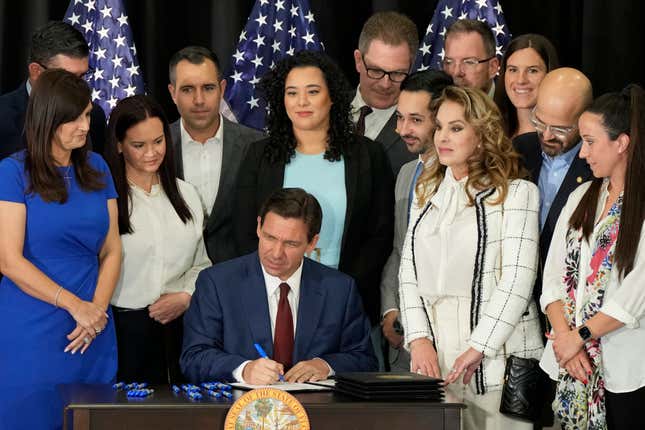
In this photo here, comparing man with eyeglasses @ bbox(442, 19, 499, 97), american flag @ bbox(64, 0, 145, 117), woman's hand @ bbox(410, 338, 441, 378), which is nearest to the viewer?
woman's hand @ bbox(410, 338, 441, 378)

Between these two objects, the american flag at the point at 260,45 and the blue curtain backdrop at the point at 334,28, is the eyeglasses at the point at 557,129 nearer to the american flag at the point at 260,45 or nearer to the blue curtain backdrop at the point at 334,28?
the blue curtain backdrop at the point at 334,28

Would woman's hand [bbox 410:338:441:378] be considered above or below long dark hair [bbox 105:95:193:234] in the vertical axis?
below

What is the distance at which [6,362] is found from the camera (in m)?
4.04

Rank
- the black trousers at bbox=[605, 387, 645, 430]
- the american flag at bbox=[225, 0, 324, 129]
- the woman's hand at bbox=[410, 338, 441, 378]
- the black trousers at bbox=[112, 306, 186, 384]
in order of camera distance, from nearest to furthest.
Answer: the black trousers at bbox=[605, 387, 645, 430] → the woman's hand at bbox=[410, 338, 441, 378] → the black trousers at bbox=[112, 306, 186, 384] → the american flag at bbox=[225, 0, 324, 129]

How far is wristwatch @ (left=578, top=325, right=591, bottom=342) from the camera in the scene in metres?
3.78

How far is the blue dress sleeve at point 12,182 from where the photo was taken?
3998 millimetres

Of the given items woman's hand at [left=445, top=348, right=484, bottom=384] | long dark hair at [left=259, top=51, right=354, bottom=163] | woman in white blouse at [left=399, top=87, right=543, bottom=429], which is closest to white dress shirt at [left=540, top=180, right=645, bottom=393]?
woman in white blouse at [left=399, top=87, right=543, bottom=429]

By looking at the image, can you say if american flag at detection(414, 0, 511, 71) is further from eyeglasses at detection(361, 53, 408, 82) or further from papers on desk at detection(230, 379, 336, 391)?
papers on desk at detection(230, 379, 336, 391)

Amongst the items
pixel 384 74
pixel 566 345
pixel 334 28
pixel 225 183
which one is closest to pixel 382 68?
pixel 384 74

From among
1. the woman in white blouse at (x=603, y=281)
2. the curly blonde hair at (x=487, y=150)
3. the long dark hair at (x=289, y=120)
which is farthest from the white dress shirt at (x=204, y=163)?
the woman in white blouse at (x=603, y=281)

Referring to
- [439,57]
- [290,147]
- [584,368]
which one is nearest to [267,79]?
[290,147]

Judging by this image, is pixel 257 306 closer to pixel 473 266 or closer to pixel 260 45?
pixel 473 266

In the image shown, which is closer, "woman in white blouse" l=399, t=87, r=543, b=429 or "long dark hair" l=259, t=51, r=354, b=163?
"woman in white blouse" l=399, t=87, r=543, b=429

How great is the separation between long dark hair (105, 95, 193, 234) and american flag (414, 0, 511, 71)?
1622 mm
